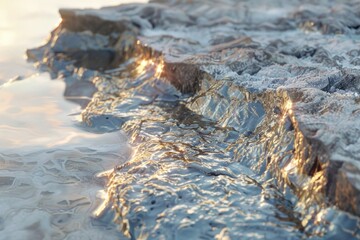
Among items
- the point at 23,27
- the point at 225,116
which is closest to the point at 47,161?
the point at 225,116

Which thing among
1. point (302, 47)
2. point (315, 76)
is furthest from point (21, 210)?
point (302, 47)

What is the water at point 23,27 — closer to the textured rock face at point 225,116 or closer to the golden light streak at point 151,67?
the textured rock face at point 225,116

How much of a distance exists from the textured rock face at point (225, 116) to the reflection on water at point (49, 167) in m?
0.11

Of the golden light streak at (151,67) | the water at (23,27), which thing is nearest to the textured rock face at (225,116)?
the golden light streak at (151,67)

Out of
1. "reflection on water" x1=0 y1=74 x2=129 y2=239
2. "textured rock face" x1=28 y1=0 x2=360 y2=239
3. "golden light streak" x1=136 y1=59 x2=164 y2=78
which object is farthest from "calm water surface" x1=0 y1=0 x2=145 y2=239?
"golden light streak" x1=136 y1=59 x2=164 y2=78

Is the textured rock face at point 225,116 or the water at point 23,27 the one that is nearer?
the textured rock face at point 225,116

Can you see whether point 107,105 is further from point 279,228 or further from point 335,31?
point 335,31

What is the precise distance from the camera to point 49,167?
7.84 feet

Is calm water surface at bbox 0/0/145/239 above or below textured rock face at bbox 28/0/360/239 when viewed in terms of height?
below

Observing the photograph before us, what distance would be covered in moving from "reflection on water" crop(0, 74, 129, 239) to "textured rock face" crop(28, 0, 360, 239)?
4.5 inches

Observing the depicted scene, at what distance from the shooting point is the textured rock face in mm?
1791

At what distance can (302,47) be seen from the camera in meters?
3.55

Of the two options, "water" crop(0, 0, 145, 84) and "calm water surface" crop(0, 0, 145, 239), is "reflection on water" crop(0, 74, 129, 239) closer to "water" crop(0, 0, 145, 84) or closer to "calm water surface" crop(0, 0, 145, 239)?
"calm water surface" crop(0, 0, 145, 239)

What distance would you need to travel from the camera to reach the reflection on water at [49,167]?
1945 mm
